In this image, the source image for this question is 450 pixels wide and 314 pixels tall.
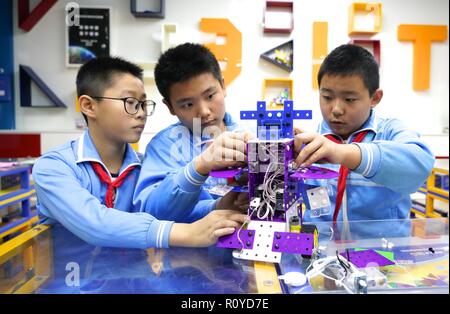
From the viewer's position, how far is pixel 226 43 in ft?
3.17

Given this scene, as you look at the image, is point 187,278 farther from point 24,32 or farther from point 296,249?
point 24,32

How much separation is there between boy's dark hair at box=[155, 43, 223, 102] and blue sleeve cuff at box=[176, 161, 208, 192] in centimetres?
28

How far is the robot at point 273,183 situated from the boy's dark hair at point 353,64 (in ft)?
0.80

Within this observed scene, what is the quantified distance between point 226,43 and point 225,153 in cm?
51

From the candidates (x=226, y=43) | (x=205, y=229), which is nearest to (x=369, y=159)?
(x=205, y=229)

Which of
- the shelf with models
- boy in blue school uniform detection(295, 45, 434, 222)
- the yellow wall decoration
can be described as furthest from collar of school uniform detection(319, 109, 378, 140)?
the shelf with models

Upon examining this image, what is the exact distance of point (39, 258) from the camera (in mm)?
558

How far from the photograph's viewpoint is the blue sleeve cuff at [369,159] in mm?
604

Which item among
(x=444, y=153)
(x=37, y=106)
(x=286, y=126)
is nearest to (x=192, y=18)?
(x=286, y=126)

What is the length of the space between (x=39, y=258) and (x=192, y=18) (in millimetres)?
707

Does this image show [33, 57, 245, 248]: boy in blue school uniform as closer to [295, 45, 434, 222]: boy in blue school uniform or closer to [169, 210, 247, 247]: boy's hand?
[169, 210, 247, 247]: boy's hand

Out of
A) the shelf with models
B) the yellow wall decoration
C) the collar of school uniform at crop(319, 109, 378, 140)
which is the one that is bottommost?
the shelf with models

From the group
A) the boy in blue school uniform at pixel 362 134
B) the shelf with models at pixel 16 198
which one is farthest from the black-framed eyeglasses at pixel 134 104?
the shelf with models at pixel 16 198

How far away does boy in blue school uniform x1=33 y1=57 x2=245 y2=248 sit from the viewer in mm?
583
